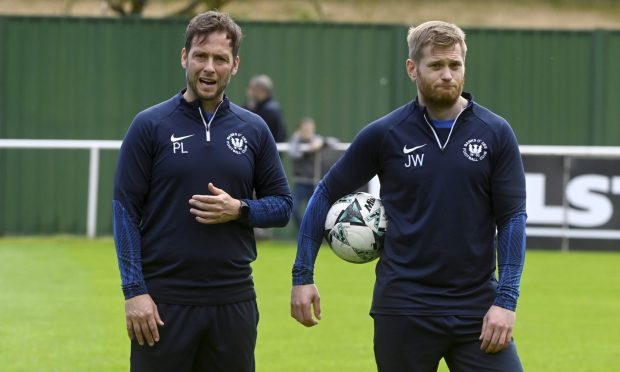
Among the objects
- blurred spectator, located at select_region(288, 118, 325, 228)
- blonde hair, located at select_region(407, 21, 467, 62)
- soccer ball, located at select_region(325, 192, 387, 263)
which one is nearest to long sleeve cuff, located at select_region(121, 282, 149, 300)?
soccer ball, located at select_region(325, 192, 387, 263)

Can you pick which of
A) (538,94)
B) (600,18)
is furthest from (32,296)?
(600,18)

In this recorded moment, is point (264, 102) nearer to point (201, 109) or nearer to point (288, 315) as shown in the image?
point (288, 315)

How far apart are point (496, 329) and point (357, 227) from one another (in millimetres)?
836

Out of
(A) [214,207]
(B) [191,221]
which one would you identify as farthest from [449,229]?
(B) [191,221]

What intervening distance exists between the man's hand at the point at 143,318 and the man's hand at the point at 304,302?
587 millimetres

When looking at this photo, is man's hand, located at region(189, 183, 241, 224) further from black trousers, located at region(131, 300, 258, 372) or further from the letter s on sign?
the letter s on sign

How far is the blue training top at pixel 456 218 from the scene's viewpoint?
525 centimetres

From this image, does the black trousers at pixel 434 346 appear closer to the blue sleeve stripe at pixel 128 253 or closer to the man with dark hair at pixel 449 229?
the man with dark hair at pixel 449 229

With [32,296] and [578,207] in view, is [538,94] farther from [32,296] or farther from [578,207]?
[32,296]

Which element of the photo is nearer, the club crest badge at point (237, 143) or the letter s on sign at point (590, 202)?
the club crest badge at point (237, 143)

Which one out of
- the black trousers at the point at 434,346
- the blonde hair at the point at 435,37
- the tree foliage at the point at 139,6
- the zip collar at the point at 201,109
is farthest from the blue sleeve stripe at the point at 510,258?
the tree foliage at the point at 139,6

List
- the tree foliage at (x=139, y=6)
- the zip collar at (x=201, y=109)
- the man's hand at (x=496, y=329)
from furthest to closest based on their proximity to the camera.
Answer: the tree foliage at (x=139, y=6) < the zip collar at (x=201, y=109) < the man's hand at (x=496, y=329)

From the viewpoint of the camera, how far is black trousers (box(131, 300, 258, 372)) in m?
5.39

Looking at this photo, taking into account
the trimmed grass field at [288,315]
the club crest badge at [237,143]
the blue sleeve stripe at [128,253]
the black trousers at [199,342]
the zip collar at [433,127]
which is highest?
the zip collar at [433,127]
